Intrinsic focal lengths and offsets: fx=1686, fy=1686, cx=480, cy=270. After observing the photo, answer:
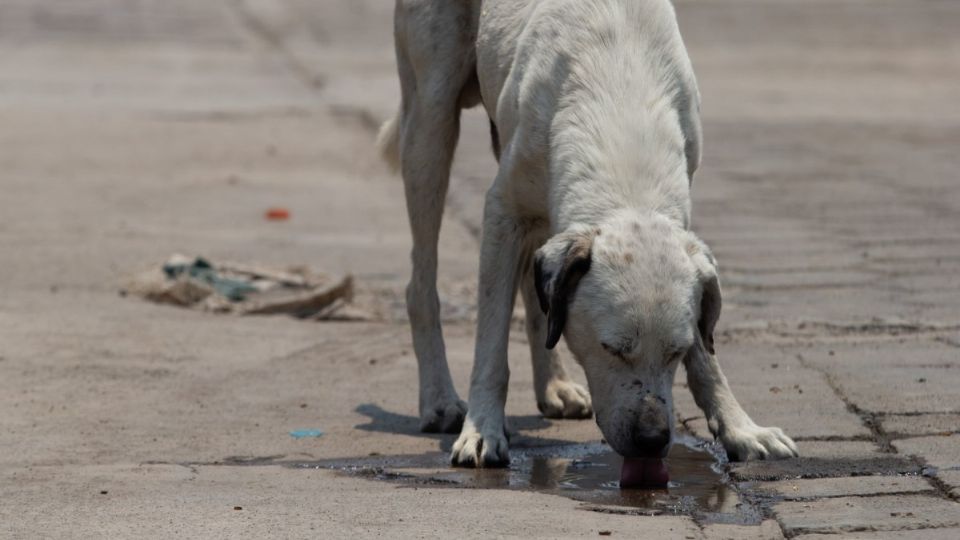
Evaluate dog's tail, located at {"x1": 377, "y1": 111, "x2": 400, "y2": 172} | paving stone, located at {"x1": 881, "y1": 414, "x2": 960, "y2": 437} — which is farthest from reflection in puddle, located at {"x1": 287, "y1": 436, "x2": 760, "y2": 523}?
dog's tail, located at {"x1": 377, "y1": 111, "x2": 400, "y2": 172}

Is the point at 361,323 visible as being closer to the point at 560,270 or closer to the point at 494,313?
the point at 494,313

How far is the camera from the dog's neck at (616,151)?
16.6 feet

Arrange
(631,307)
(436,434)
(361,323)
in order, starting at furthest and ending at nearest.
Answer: (361,323)
(436,434)
(631,307)

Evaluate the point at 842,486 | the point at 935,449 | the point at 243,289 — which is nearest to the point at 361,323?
the point at 243,289

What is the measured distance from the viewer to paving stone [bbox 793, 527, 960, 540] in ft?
13.7

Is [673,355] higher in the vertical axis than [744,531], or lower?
higher

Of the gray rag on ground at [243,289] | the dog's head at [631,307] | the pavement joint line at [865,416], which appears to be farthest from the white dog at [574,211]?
the gray rag on ground at [243,289]

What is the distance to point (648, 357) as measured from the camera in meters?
4.73

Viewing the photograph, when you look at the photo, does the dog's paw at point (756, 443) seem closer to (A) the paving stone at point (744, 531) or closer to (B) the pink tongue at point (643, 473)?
(B) the pink tongue at point (643, 473)

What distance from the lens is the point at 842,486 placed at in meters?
4.75

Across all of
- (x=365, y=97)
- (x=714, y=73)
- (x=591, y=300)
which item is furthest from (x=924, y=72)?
(x=591, y=300)

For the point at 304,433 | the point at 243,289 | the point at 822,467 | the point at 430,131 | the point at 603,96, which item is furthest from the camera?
the point at 243,289

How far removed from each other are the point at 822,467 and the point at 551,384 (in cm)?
138

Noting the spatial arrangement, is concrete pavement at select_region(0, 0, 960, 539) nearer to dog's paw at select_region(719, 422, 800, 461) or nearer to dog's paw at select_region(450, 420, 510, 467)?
dog's paw at select_region(719, 422, 800, 461)
